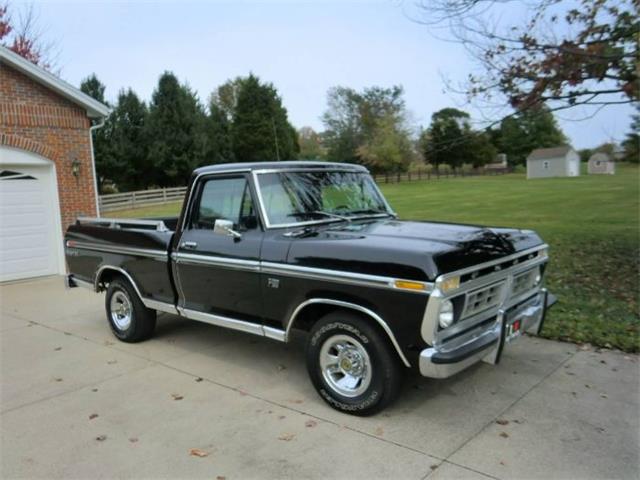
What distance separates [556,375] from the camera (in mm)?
4910

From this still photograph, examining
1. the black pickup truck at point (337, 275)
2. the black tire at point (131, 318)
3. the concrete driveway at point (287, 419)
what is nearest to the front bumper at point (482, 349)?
the black pickup truck at point (337, 275)

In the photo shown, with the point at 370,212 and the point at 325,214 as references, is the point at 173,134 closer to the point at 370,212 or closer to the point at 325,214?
the point at 370,212

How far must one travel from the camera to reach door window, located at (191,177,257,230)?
498cm

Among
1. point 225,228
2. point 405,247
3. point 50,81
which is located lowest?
point 405,247

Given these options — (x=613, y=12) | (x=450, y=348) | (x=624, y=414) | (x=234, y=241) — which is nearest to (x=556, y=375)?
(x=624, y=414)

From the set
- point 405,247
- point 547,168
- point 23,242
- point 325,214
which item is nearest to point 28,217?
point 23,242

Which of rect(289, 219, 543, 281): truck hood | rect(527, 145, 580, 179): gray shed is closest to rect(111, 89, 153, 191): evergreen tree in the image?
rect(289, 219, 543, 281): truck hood

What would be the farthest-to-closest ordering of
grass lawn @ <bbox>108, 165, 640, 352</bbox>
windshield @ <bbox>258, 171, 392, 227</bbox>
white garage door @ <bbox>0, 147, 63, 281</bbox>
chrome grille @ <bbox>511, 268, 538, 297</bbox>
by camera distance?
white garage door @ <bbox>0, 147, 63, 281</bbox> < grass lawn @ <bbox>108, 165, 640, 352</bbox> < windshield @ <bbox>258, 171, 392, 227</bbox> < chrome grille @ <bbox>511, 268, 538, 297</bbox>

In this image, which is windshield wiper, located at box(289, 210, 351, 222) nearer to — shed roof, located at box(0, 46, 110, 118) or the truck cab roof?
the truck cab roof

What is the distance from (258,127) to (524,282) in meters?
44.7

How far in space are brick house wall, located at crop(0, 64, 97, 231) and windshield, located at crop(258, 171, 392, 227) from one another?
8184mm

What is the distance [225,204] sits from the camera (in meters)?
5.23

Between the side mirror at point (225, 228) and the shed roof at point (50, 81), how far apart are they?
26.6 ft

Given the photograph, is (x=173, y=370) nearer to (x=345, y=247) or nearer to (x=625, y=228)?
(x=345, y=247)
